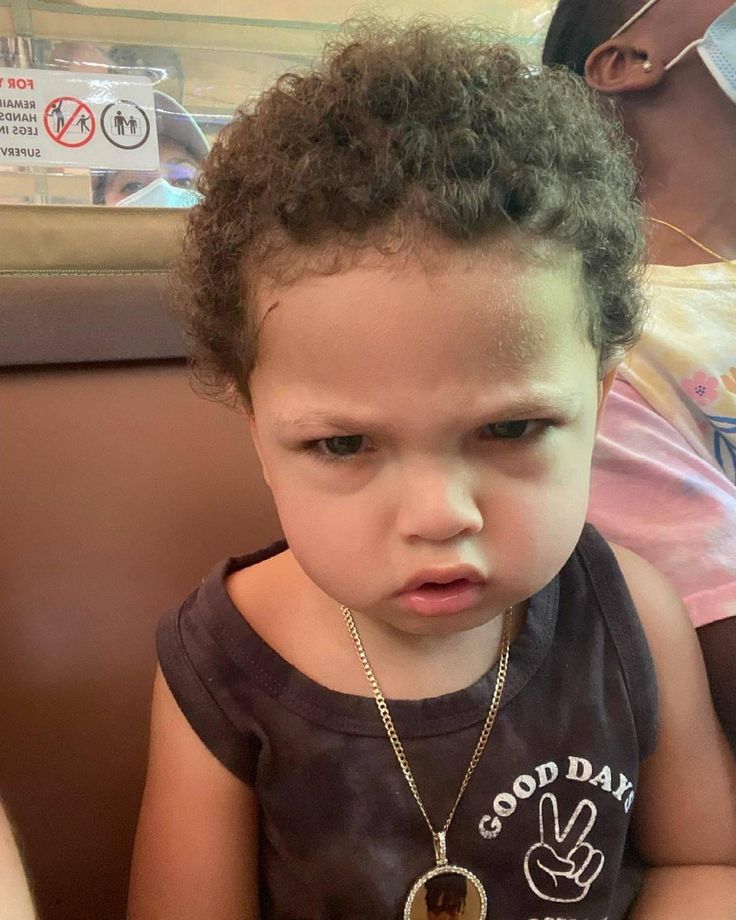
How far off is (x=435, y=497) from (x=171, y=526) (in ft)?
1.43

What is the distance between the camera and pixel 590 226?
20.1 inches

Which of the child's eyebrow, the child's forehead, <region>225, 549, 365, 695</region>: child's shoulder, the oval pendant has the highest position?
the child's forehead

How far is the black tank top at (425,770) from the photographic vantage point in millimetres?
625

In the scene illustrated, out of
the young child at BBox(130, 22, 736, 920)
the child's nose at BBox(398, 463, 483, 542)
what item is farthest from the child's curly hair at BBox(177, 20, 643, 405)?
the child's nose at BBox(398, 463, 483, 542)

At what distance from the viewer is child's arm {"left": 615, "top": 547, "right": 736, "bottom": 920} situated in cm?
68

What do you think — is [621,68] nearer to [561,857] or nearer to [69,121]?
[69,121]

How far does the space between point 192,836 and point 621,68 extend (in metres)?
0.83

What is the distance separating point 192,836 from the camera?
635mm

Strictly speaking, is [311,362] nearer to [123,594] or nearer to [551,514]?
[551,514]

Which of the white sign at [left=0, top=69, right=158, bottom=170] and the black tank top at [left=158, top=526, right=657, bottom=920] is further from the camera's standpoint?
the white sign at [left=0, top=69, right=158, bottom=170]

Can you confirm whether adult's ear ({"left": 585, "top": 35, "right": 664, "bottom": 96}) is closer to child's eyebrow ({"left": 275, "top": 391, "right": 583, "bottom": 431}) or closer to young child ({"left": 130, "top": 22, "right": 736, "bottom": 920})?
young child ({"left": 130, "top": 22, "right": 736, "bottom": 920})

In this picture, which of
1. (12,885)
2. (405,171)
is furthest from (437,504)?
(12,885)

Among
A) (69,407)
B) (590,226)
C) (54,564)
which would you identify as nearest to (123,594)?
(54,564)

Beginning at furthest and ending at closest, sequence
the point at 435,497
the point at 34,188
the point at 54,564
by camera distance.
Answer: the point at 34,188 → the point at 54,564 → the point at 435,497
